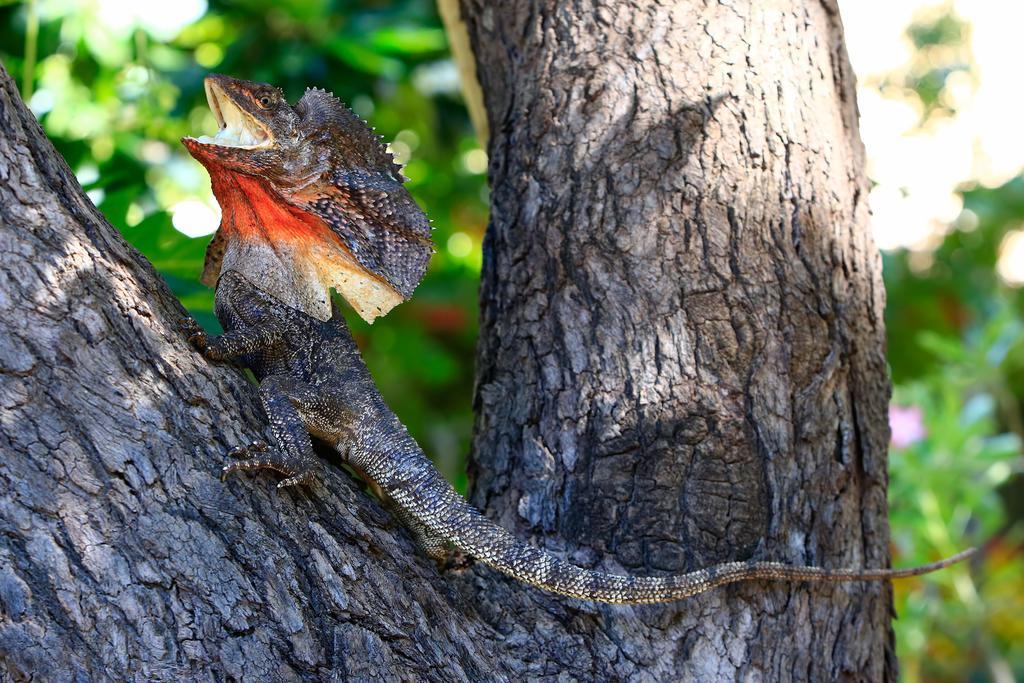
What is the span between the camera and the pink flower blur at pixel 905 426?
153 inches

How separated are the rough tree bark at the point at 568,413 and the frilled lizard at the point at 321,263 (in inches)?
6.8

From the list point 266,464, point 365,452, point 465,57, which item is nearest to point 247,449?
point 266,464

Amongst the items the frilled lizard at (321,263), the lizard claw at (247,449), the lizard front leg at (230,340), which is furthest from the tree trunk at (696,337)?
the lizard claw at (247,449)

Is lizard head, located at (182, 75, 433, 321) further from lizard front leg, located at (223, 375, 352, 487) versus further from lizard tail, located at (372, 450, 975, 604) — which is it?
lizard tail, located at (372, 450, 975, 604)

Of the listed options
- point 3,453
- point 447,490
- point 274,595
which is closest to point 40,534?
point 3,453

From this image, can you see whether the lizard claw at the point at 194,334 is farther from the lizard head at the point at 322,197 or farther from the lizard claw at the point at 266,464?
the lizard head at the point at 322,197

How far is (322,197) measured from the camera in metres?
2.16

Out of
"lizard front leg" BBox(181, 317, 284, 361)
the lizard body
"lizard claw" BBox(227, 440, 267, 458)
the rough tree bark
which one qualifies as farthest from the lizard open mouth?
"lizard claw" BBox(227, 440, 267, 458)

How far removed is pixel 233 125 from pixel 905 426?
289 cm

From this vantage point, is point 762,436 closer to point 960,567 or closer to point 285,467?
point 285,467

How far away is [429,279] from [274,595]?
3.09m

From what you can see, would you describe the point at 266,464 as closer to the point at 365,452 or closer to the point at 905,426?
the point at 365,452

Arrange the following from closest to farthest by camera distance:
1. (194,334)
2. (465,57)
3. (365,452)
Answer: (194,334), (365,452), (465,57)

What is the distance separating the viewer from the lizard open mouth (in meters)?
2.08
